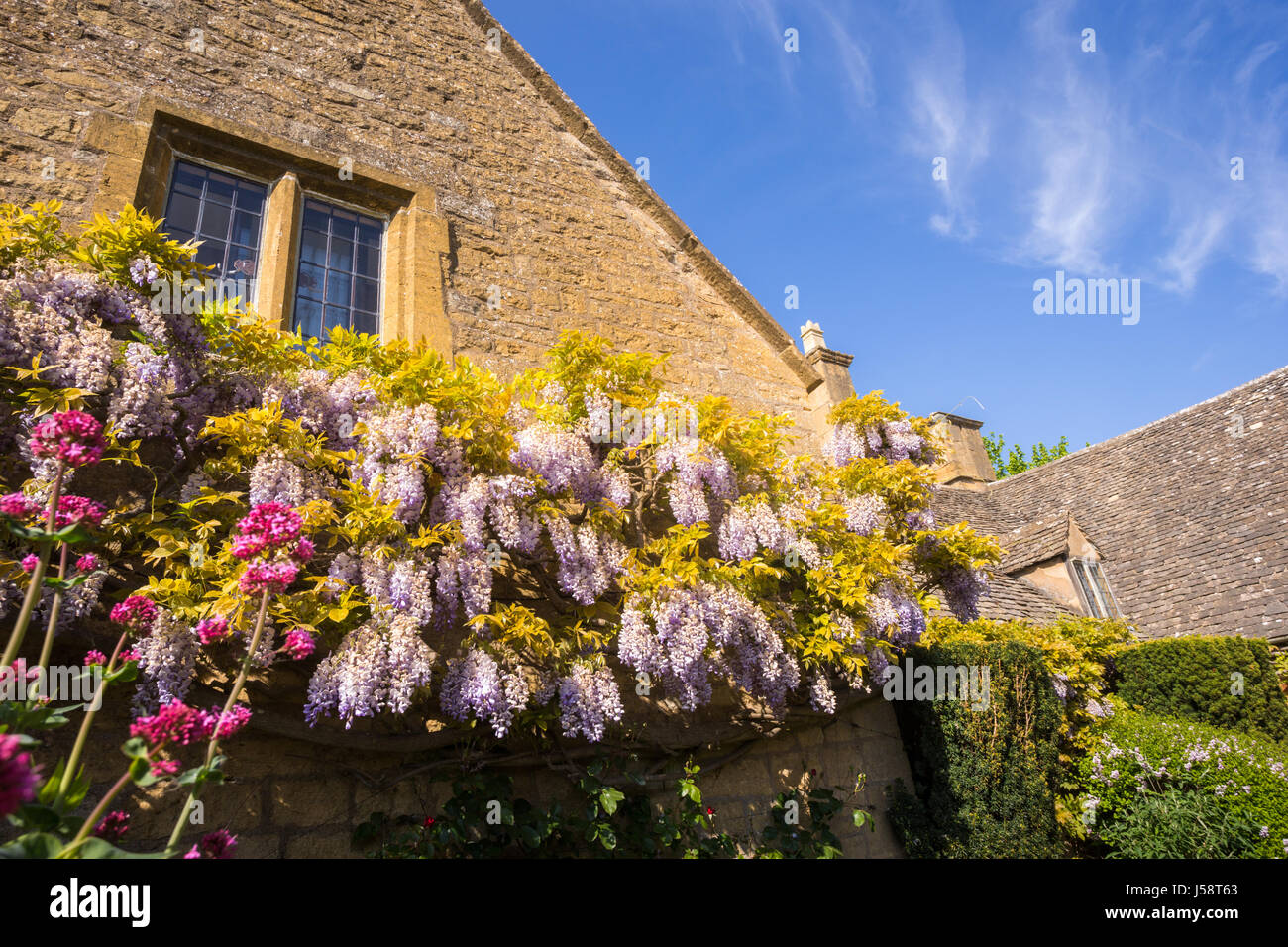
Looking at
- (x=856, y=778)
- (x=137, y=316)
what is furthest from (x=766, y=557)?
(x=137, y=316)

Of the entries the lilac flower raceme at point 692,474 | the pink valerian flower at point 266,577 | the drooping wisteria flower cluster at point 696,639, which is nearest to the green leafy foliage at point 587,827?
the drooping wisteria flower cluster at point 696,639

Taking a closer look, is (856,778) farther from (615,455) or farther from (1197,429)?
(1197,429)

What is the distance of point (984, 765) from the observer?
6156mm

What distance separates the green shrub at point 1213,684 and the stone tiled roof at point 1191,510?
191 cm

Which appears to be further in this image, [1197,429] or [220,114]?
[1197,429]

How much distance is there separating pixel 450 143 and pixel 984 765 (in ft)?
23.4

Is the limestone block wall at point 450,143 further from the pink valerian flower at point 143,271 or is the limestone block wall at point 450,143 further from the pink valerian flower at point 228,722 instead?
the pink valerian flower at point 228,722

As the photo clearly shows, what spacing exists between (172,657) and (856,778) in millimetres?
4846

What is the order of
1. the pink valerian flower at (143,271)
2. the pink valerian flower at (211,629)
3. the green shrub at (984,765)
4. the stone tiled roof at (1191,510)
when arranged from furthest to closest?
the stone tiled roof at (1191,510), the green shrub at (984,765), the pink valerian flower at (143,271), the pink valerian flower at (211,629)

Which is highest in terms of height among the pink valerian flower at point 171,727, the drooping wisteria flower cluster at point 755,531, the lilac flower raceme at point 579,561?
the drooping wisteria flower cluster at point 755,531

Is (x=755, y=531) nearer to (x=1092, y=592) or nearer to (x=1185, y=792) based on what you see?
(x=1185, y=792)

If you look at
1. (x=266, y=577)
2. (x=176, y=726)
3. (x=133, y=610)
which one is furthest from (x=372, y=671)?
(x=176, y=726)

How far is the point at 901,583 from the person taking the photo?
5.24 metres

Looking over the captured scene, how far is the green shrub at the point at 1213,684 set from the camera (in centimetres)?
904
